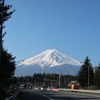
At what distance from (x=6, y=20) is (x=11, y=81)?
693 cm

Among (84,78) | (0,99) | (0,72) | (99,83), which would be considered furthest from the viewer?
(84,78)

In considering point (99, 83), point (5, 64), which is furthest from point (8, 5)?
point (99, 83)

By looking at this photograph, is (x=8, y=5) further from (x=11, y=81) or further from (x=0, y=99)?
(x=0, y=99)

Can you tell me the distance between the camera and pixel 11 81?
94.1ft

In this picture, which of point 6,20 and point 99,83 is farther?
point 99,83

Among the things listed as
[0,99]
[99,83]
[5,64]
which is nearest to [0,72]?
[5,64]

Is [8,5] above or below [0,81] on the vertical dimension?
above

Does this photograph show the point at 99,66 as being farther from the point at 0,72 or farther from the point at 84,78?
the point at 0,72

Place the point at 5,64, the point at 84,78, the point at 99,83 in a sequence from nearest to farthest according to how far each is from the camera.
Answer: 1. the point at 5,64
2. the point at 99,83
3. the point at 84,78

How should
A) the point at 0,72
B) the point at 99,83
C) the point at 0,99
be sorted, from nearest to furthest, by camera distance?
the point at 0,99, the point at 0,72, the point at 99,83

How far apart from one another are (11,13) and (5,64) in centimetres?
621

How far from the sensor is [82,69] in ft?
302

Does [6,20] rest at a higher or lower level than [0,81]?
higher

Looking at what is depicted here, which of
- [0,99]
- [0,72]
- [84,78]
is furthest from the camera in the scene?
[84,78]
